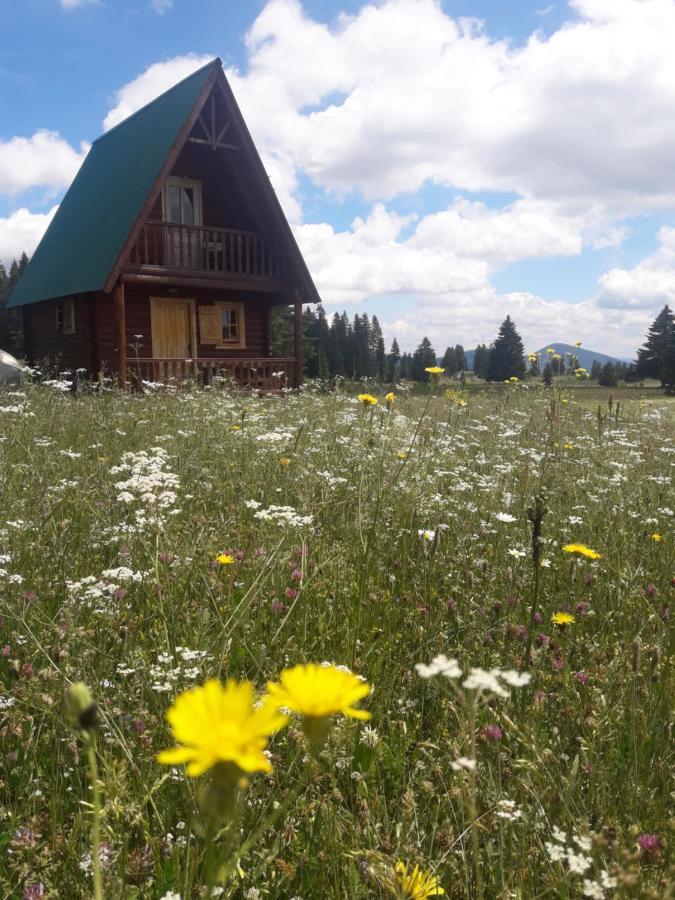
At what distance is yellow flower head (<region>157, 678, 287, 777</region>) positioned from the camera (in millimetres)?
562

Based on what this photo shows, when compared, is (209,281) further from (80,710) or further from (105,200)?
(80,710)

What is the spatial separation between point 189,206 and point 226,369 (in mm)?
5832

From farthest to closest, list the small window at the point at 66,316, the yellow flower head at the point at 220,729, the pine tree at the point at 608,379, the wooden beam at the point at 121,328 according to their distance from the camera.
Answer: the pine tree at the point at 608,379, the small window at the point at 66,316, the wooden beam at the point at 121,328, the yellow flower head at the point at 220,729

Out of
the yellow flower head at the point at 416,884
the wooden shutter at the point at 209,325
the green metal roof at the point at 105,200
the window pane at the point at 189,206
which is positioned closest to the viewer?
the yellow flower head at the point at 416,884

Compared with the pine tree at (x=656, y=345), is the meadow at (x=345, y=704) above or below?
below

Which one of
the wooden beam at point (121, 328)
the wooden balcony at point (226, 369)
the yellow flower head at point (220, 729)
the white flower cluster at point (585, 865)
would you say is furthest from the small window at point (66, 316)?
the yellow flower head at point (220, 729)

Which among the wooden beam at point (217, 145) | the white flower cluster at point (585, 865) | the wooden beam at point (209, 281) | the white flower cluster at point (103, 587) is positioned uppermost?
the wooden beam at point (217, 145)

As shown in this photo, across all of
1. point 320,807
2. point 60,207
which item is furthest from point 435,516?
point 60,207

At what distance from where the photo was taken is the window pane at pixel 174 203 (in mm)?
16312

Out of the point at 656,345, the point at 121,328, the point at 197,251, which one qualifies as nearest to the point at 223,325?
the point at 197,251

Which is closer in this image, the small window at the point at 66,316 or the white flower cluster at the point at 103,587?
the white flower cluster at the point at 103,587

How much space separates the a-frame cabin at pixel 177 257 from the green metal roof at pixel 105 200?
0.17 feet

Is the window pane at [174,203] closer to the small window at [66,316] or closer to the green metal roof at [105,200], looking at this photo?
the green metal roof at [105,200]

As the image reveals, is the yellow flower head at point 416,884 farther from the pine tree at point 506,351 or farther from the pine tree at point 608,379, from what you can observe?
the pine tree at point 506,351
